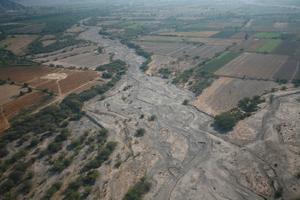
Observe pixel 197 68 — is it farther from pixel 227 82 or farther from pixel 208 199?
pixel 208 199

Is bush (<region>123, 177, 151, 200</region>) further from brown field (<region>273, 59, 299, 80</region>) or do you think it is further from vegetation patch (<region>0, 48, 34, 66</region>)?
vegetation patch (<region>0, 48, 34, 66</region>)

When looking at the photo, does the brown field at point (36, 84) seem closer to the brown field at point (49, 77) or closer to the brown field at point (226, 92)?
the brown field at point (49, 77)

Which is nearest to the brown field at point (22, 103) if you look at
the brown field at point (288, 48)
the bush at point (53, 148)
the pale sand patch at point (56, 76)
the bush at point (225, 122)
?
the pale sand patch at point (56, 76)

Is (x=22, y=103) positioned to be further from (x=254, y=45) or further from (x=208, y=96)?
(x=254, y=45)

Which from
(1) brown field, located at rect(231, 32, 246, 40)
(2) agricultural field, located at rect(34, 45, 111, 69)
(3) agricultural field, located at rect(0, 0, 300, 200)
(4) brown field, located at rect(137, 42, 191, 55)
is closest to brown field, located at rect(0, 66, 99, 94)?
(3) agricultural field, located at rect(0, 0, 300, 200)

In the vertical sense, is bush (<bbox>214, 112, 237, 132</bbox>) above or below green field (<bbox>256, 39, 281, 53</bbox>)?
above

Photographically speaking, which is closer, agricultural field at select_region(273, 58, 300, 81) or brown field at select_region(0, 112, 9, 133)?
brown field at select_region(0, 112, 9, 133)

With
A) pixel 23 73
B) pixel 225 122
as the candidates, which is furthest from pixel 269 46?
pixel 23 73
